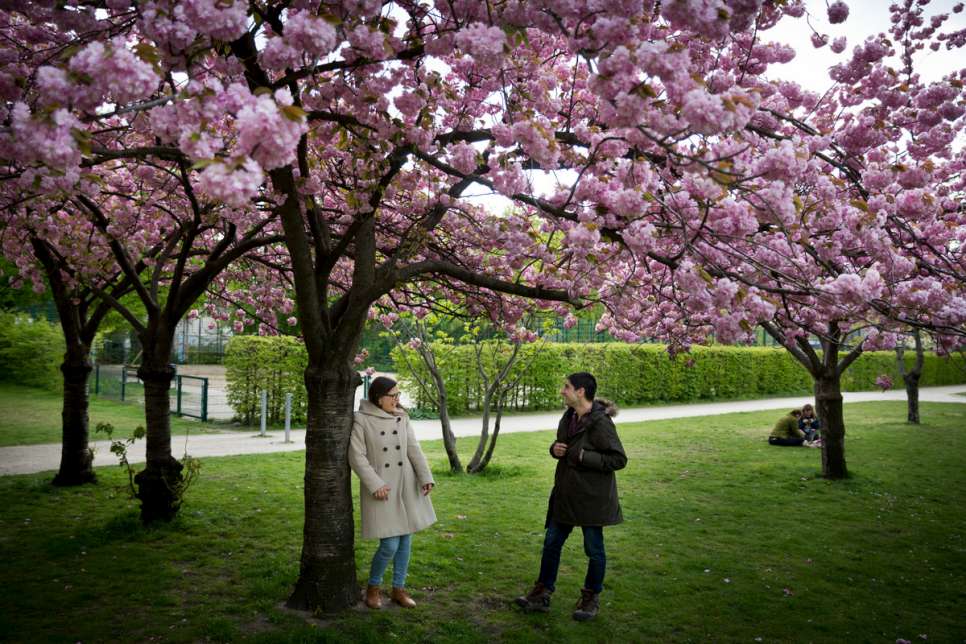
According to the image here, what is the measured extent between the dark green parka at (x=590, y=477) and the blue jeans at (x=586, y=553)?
0.08 metres

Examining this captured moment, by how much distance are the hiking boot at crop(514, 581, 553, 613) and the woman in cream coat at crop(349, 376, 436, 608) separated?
0.75 m

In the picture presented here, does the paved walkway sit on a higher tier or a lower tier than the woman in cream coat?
lower

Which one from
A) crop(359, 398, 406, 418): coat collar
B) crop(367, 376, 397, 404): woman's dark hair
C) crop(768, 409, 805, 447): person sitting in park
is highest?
crop(367, 376, 397, 404): woman's dark hair

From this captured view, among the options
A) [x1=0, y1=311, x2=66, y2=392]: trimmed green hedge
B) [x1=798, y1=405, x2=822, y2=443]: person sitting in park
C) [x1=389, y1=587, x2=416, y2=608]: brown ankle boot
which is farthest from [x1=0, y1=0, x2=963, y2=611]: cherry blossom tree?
[x1=0, y1=311, x2=66, y2=392]: trimmed green hedge

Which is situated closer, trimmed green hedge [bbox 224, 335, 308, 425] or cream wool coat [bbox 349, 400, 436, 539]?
cream wool coat [bbox 349, 400, 436, 539]

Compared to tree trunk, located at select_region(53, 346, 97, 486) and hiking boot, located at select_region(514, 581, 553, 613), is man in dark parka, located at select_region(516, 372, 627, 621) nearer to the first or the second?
hiking boot, located at select_region(514, 581, 553, 613)

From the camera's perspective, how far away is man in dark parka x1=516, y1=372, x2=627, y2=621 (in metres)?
4.56

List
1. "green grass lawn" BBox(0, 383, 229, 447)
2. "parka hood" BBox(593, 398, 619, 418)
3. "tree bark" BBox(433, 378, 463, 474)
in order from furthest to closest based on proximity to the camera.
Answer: "green grass lawn" BBox(0, 383, 229, 447), "tree bark" BBox(433, 378, 463, 474), "parka hood" BBox(593, 398, 619, 418)

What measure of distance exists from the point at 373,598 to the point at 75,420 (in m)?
5.22

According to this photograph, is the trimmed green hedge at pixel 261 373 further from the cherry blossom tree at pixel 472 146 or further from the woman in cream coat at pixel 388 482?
the woman in cream coat at pixel 388 482

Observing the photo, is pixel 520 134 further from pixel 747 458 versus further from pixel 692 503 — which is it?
pixel 747 458

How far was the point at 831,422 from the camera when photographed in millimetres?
9359

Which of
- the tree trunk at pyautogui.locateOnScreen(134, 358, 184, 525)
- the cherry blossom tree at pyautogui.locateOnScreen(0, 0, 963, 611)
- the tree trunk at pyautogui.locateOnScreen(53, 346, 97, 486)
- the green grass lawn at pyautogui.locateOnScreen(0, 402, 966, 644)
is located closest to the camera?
the cherry blossom tree at pyautogui.locateOnScreen(0, 0, 963, 611)

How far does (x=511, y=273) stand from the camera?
21.2 ft
